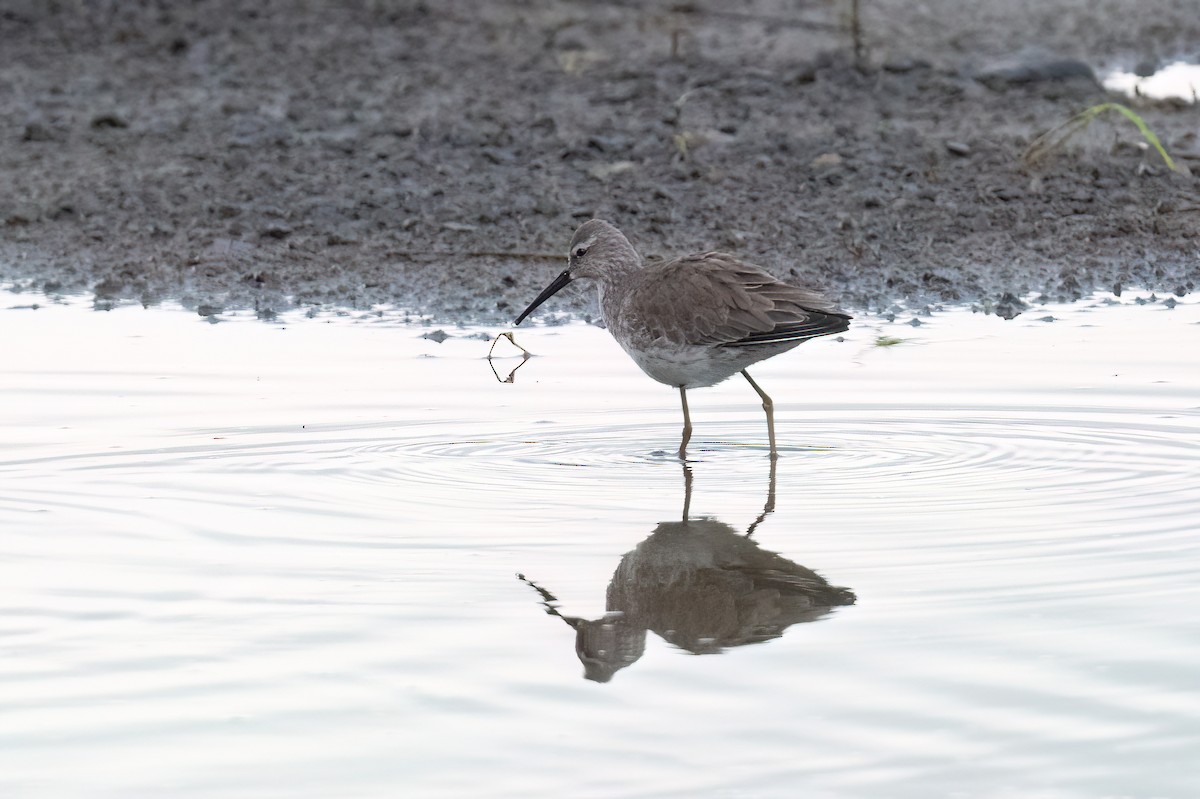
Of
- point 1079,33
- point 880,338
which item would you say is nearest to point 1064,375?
point 880,338

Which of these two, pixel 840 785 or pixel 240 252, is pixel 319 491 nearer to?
pixel 840 785

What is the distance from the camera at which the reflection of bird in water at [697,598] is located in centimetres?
462

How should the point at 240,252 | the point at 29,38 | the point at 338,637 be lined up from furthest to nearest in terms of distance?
the point at 29,38, the point at 240,252, the point at 338,637

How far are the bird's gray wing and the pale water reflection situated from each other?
1.57ft

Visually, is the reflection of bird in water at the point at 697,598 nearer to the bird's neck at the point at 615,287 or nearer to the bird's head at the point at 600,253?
the bird's neck at the point at 615,287

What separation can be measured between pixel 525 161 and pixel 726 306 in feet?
18.9

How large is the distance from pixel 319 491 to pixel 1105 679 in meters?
3.06

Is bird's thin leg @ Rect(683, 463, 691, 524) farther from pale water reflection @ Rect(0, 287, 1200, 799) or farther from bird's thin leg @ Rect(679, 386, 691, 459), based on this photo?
bird's thin leg @ Rect(679, 386, 691, 459)

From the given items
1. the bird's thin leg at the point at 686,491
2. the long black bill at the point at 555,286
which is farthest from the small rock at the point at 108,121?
the bird's thin leg at the point at 686,491

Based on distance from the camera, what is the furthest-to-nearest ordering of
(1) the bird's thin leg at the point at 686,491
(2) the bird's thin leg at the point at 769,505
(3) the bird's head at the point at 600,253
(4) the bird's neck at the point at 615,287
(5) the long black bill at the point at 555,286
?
(5) the long black bill at the point at 555,286, (3) the bird's head at the point at 600,253, (4) the bird's neck at the point at 615,287, (1) the bird's thin leg at the point at 686,491, (2) the bird's thin leg at the point at 769,505

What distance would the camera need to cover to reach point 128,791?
12.0ft

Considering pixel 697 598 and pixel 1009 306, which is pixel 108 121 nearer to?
pixel 1009 306

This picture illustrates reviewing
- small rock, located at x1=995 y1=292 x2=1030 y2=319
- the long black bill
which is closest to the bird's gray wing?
the long black bill

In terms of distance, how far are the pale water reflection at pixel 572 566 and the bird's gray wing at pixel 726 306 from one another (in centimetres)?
48
